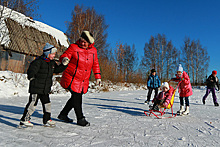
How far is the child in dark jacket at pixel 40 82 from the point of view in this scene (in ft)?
8.61

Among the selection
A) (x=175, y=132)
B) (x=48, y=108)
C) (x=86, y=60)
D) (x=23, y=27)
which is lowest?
(x=175, y=132)

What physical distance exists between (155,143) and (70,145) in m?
1.12

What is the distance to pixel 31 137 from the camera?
91.3 inches

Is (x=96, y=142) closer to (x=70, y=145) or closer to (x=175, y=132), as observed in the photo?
(x=70, y=145)

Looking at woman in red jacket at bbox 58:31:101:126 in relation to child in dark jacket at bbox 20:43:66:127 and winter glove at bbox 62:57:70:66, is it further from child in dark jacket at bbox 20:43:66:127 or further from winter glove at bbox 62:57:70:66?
child in dark jacket at bbox 20:43:66:127

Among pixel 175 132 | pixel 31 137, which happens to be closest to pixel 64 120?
pixel 31 137

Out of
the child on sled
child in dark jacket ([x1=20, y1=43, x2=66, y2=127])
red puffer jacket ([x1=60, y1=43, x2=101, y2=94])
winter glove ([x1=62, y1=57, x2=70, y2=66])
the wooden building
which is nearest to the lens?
child in dark jacket ([x1=20, y1=43, x2=66, y2=127])

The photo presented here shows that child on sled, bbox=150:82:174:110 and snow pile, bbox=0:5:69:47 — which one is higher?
snow pile, bbox=0:5:69:47

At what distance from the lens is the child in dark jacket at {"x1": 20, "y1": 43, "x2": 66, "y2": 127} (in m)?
2.62

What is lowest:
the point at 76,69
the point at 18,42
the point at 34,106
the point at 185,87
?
the point at 34,106

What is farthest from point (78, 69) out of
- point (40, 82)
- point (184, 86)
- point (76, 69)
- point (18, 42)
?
point (18, 42)

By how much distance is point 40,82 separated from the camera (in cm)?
269

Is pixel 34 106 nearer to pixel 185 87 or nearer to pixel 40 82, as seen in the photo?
pixel 40 82

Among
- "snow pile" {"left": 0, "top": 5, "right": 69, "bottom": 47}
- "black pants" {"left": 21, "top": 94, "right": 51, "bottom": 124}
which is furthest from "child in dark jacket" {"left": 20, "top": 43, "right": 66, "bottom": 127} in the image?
Answer: "snow pile" {"left": 0, "top": 5, "right": 69, "bottom": 47}
